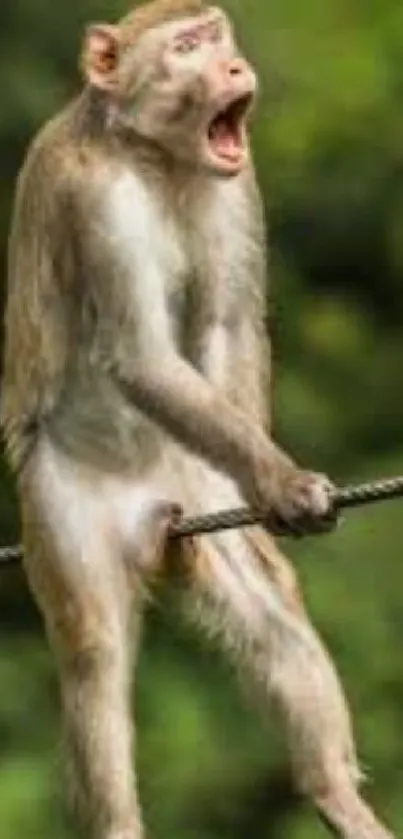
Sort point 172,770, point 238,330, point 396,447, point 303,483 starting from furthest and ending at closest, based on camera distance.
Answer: point 396,447 < point 172,770 < point 238,330 < point 303,483

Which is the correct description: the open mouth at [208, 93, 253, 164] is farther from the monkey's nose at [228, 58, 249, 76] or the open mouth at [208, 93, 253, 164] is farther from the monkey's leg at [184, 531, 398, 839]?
the monkey's leg at [184, 531, 398, 839]

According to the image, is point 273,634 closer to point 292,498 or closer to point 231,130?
point 292,498

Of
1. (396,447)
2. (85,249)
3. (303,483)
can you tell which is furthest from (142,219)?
(396,447)

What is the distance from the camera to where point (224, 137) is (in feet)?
19.7

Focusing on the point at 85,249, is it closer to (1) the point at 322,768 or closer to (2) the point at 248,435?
(2) the point at 248,435

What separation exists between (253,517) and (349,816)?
0.44m

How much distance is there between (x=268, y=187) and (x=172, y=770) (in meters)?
1.65

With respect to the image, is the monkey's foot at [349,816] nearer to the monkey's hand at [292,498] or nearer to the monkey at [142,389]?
the monkey at [142,389]

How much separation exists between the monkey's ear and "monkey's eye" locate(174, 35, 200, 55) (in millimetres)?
92

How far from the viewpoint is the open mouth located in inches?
234

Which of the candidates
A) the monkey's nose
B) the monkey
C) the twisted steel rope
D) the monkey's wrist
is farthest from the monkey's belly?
the monkey's nose

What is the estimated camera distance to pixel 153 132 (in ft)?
19.9

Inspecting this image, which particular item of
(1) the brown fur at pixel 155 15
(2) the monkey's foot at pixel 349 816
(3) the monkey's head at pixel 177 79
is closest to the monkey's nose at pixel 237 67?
(3) the monkey's head at pixel 177 79

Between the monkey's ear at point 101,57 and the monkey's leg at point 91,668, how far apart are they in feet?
1.88
